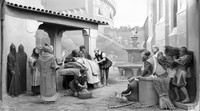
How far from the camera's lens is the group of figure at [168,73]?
660 cm

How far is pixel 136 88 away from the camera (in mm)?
7434

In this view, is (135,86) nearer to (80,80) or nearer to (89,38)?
(80,80)

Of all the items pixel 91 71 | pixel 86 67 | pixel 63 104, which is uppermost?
pixel 86 67

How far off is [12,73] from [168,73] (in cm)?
557

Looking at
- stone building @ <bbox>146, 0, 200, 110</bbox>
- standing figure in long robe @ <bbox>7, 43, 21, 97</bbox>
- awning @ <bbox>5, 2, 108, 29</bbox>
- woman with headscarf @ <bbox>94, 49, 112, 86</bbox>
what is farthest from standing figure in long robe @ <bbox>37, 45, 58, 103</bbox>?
stone building @ <bbox>146, 0, 200, 110</bbox>

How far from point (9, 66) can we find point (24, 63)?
106cm

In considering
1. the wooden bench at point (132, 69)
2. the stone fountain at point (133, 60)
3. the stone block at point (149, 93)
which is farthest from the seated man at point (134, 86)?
the stone fountain at point (133, 60)

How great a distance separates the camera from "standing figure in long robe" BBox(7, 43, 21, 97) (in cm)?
828

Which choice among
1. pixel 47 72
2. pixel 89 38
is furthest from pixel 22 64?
pixel 89 38

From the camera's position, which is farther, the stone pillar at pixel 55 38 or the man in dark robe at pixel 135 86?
the stone pillar at pixel 55 38

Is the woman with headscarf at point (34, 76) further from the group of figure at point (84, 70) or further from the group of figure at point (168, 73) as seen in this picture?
the group of figure at point (168, 73)

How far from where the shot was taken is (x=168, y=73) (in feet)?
23.5

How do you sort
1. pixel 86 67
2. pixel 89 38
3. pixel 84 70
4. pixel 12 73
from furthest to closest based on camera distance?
pixel 89 38 → pixel 86 67 → pixel 84 70 → pixel 12 73

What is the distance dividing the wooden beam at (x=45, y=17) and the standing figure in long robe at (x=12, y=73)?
1497mm
